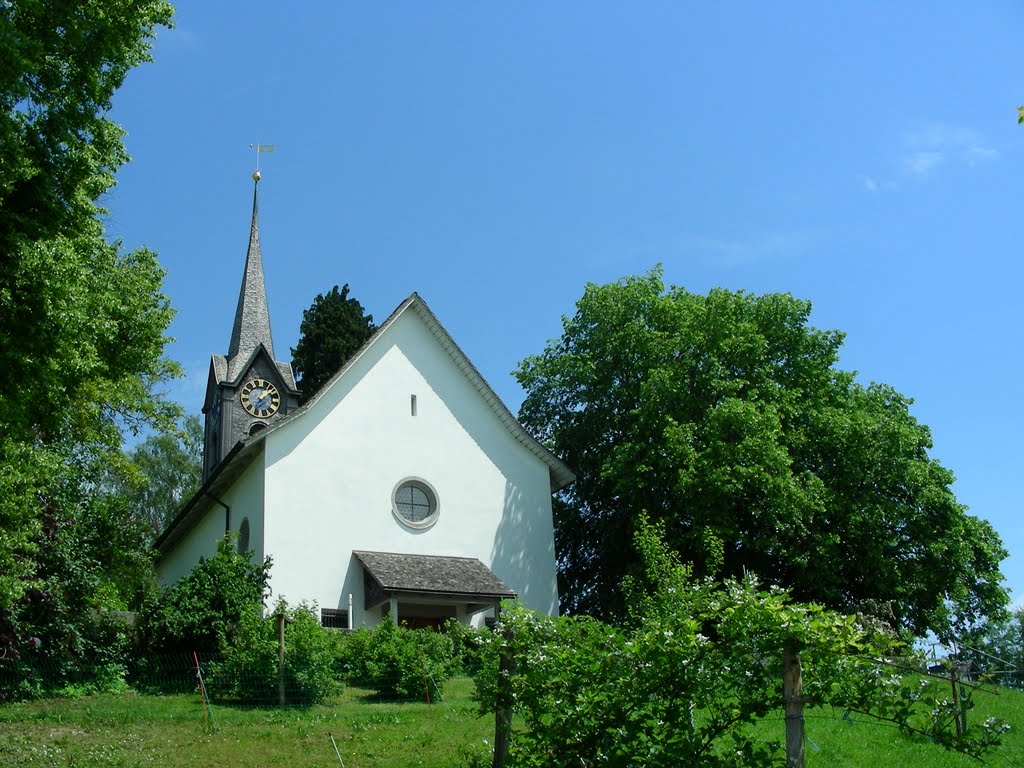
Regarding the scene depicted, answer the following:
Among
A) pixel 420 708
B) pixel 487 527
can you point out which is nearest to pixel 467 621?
pixel 487 527

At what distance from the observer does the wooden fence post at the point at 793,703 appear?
734 cm

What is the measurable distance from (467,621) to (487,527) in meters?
3.01

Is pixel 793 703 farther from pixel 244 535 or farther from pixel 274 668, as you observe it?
pixel 244 535

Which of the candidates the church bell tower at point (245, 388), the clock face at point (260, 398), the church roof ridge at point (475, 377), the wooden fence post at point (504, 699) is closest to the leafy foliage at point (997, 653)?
the wooden fence post at point (504, 699)

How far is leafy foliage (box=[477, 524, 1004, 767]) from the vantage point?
7.33m

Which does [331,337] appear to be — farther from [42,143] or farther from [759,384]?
[42,143]

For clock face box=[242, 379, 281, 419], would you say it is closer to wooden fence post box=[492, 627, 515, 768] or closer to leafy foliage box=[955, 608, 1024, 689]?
leafy foliage box=[955, 608, 1024, 689]

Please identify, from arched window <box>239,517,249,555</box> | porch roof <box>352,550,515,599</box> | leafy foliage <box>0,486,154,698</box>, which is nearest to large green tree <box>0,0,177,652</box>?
leafy foliage <box>0,486,154,698</box>

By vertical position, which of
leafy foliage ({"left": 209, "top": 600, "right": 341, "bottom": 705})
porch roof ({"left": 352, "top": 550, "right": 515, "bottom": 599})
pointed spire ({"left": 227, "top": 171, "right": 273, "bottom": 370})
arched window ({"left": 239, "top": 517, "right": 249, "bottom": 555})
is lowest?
leafy foliage ({"left": 209, "top": 600, "right": 341, "bottom": 705})

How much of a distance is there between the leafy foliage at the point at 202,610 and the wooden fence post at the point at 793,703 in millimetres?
15414

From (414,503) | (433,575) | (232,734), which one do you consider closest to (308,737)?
(232,734)

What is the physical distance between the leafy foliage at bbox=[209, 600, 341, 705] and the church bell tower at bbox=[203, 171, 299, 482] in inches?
676

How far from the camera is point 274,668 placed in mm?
18203

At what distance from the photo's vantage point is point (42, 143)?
13.1 metres
